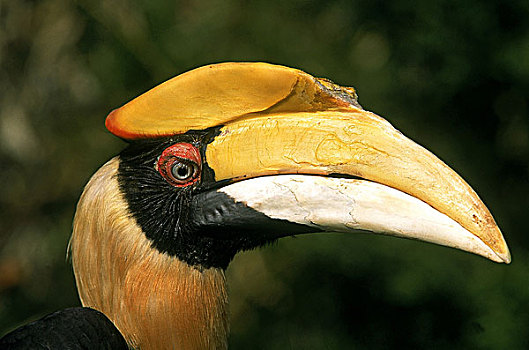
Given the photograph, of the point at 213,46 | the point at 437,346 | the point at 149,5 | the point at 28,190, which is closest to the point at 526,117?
the point at 437,346

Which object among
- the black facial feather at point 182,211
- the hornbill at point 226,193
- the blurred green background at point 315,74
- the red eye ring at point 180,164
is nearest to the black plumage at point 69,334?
the hornbill at point 226,193

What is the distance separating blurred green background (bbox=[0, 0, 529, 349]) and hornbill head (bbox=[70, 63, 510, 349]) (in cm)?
137

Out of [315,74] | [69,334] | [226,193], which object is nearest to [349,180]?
[226,193]

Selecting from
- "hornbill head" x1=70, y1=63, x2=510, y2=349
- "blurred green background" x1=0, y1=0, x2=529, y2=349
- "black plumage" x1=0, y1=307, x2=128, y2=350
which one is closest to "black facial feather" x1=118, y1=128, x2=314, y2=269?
"hornbill head" x1=70, y1=63, x2=510, y2=349

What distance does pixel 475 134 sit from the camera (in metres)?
3.36

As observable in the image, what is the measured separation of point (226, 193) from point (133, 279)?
309 mm

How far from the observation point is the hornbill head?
1.29 m

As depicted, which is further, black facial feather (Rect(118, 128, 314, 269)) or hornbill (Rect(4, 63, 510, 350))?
black facial feather (Rect(118, 128, 314, 269))

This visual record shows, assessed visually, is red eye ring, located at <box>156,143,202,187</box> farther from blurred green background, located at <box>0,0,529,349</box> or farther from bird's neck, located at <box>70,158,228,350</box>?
blurred green background, located at <box>0,0,529,349</box>

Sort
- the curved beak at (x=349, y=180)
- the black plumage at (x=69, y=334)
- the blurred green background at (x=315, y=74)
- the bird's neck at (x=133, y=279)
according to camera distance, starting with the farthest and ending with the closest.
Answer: the blurred green background at (x=315, y=74)
the bird's neck at (x=133, y=279)
the black plumage at (x=69, y=334)
the curved beak at (x=349, y=180)

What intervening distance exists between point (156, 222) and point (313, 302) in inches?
66.0

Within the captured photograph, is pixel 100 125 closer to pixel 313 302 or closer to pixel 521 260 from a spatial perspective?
pixel 313 302

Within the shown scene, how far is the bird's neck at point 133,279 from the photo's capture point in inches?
60.7

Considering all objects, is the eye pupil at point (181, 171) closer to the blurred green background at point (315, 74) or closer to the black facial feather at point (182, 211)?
the black facial feather at point (182, 211)
